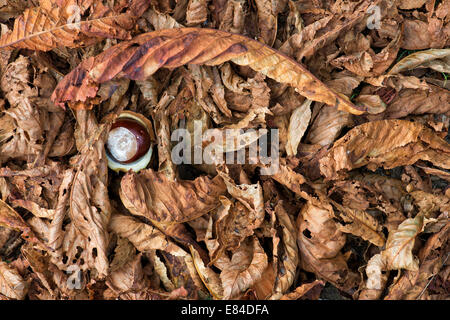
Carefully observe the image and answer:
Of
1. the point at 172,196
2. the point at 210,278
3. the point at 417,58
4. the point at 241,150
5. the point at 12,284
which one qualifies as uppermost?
the point at 417,58

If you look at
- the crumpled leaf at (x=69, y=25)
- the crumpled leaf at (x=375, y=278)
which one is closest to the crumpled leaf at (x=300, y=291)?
the crumpled leaf at (x=375, y=278)

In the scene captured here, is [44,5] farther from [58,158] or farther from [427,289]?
[427,289]

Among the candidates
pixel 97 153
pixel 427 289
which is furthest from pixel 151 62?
pixel 427 289

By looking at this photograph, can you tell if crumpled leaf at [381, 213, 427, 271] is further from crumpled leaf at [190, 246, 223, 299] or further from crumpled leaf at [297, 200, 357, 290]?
crumpled leaf at [190, 246, 223, 299]

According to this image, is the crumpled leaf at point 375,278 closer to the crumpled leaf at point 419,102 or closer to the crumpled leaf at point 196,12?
the crumpled leaf at point 419,102

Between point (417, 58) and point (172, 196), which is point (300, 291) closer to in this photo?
point (172, 196)

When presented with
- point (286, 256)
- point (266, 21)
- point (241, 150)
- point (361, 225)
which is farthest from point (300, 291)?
point (266, 21)
